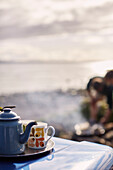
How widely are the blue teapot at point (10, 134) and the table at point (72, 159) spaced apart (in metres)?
0.05

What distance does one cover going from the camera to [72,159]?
85 centimetres

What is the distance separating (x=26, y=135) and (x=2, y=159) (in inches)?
4.2

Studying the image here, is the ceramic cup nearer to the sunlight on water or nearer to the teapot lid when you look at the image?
the teapot lid

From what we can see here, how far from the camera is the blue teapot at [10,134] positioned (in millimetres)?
798

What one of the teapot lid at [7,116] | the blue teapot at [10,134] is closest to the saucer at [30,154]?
the blue teapot at [10,134]

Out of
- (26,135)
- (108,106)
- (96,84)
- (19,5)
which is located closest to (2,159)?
(26,135)

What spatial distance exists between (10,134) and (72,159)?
0.22m

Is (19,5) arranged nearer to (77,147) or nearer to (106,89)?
(106,89)

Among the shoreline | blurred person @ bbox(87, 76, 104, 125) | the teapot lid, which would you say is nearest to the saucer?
the teapot lid

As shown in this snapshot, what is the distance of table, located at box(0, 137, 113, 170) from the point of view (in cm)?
78

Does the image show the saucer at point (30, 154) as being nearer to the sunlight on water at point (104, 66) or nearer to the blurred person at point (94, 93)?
the sunlight on water at point (104, 66)

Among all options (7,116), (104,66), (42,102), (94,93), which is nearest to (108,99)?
(94,93)

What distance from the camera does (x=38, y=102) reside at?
5.86m

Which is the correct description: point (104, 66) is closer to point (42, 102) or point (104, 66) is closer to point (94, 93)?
point (94, 93)
